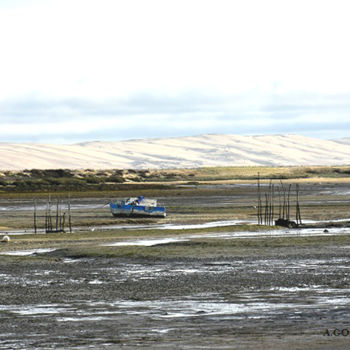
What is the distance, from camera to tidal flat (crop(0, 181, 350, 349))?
1467cm

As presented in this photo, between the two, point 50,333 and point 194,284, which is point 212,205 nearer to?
point 194,284

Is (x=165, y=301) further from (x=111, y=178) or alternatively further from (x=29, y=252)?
(x=111, y=178)

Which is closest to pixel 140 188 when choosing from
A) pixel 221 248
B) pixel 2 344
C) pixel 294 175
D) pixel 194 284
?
pixel 294 175

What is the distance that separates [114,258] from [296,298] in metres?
11.2

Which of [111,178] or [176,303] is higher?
[111,178]

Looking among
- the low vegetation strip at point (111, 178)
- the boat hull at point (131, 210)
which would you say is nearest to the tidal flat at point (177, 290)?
the boat hull at point (131, 210)

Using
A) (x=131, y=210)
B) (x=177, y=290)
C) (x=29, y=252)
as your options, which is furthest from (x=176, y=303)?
(x=131, y=210)

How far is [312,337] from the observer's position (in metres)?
14.2

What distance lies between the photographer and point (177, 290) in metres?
20.7

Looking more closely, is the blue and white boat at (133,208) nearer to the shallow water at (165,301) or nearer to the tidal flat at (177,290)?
the tidal flat at (177,290)

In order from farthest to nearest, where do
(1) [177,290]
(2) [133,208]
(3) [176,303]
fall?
(2) [133,208], (1) [177,290], (3) [176,303]

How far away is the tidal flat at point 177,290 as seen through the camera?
1467 cm

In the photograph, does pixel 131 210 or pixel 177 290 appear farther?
pixel 131 210

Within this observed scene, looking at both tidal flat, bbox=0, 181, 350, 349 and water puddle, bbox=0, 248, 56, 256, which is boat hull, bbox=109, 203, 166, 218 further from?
water puddle, bbox=0, 248, 56, 256
